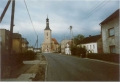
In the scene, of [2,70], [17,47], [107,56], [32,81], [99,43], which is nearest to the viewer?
[32,81]

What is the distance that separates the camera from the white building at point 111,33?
89.4ft

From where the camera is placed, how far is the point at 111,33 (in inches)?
1166

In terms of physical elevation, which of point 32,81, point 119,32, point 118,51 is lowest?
point 32,81

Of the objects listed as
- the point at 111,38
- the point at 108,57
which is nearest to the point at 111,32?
the point at 111,38

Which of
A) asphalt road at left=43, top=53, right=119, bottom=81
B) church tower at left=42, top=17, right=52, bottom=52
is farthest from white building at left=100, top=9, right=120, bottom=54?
church tower at left=42, top=17, right=52, bottom=52

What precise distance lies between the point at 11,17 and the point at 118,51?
59.7 ft

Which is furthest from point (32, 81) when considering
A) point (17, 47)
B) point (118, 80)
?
point (17, 47)

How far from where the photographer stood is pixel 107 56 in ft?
93.1

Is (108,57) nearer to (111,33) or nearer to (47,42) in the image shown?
(111,33)

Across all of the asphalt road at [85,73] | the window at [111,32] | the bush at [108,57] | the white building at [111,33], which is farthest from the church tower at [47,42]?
the asphalt road at [85,73]

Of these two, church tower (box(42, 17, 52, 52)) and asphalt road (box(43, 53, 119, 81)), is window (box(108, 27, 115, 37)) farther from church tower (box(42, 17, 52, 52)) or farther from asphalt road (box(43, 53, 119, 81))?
church tower (box(42, 17, 52, 52))

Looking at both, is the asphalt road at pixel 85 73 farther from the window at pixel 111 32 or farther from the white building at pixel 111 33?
the window at pixel 111 32

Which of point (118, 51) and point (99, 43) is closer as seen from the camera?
point (118, 51)

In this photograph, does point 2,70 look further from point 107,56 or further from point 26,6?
point 107,56
